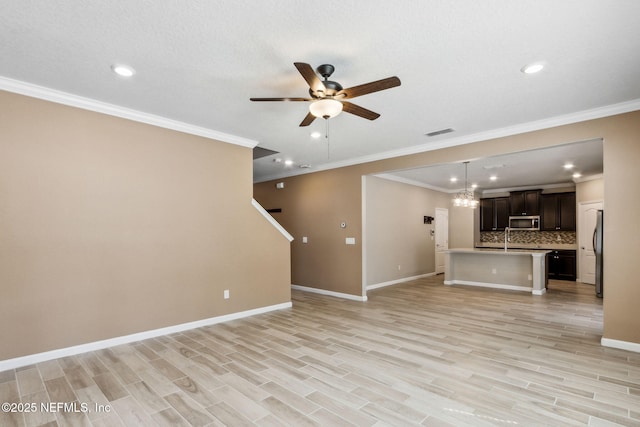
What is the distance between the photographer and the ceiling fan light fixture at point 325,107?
265 centimetres

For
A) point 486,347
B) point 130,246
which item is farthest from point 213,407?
point 486,347

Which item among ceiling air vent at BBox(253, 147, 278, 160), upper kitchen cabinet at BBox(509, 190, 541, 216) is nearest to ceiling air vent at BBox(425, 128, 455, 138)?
ceiling air vent at BBox(253, 147, 278, 160)

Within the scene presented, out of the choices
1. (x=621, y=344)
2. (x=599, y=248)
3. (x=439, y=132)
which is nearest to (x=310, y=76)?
(x=439, y=132)

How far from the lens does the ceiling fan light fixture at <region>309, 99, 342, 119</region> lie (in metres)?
2.65

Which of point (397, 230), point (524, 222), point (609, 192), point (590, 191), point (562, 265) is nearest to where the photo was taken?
point (609, 192)

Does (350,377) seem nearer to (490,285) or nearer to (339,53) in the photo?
(339,53)

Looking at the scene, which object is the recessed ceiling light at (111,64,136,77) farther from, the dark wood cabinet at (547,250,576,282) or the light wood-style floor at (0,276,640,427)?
the dark wood cabinet at (547,250,576,282)

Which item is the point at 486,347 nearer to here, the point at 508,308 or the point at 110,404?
the point at 508,308

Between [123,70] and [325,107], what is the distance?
6.21 feet

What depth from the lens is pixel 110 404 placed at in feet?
7.93

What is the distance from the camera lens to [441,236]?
9.73m

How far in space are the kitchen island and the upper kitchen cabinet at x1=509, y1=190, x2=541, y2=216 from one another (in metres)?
2.43

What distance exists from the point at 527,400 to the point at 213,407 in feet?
8.01

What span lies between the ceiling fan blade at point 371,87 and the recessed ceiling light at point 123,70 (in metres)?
1.92
